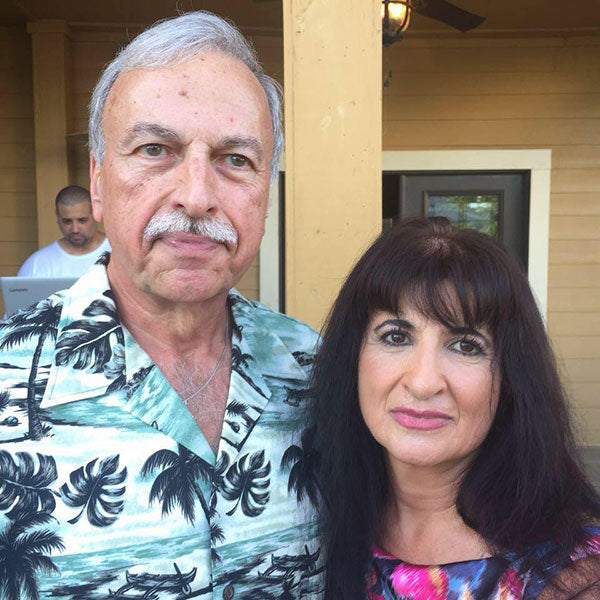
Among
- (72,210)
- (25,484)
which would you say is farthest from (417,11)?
(25,484)

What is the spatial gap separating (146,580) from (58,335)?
501 millimetres

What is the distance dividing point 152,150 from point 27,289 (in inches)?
62.5

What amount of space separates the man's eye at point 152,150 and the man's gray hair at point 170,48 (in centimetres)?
13

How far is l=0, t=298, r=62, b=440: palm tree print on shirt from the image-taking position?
Result: 1.25 m

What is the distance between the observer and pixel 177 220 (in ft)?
4.50

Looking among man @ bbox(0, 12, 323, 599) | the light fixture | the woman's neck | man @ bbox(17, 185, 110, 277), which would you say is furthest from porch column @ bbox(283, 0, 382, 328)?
man @ bbox(17, 185, 110, 277)

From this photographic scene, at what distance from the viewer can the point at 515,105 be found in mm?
5031

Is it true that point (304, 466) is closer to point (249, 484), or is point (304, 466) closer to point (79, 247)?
point (249, 484)

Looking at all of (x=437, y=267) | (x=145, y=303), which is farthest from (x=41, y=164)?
(x=437, y=267)

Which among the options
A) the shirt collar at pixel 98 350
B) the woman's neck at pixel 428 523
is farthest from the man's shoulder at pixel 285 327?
the woman's neck at pixel 428 523

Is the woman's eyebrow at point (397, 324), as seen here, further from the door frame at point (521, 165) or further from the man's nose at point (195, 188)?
the door frame at point (521, 165)

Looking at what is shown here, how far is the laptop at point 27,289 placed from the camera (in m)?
2.70

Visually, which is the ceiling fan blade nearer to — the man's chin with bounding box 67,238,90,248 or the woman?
the man's chin with bounding box 67,238,90,248

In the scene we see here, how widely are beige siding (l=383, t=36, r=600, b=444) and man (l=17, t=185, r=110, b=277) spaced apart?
2.21m
